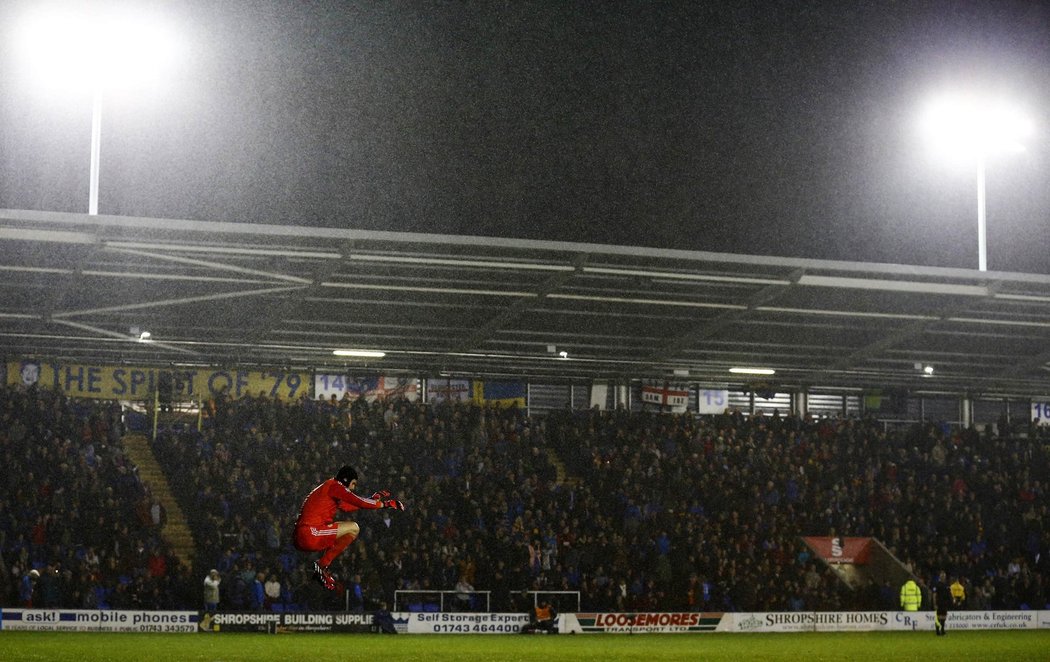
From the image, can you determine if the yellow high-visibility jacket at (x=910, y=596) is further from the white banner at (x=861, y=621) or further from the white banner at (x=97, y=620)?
the white banner at (x=97, y=620)

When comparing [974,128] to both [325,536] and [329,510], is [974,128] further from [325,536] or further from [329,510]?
[325,536]

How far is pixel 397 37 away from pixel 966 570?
2338 centimetres

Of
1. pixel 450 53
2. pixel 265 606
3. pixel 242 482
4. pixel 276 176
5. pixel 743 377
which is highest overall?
pixel 450 53

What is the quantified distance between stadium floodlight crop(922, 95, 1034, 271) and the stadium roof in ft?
8.44

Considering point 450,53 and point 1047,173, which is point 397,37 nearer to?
point 450,53

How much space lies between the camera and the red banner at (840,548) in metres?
37.8

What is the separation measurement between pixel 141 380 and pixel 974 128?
→ 25.2m

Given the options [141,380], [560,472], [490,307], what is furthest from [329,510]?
[141,380]

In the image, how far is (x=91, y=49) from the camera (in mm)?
22656

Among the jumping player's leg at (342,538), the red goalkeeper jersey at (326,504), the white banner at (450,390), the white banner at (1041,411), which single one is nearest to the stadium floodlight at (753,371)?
the white banner at (450,390)

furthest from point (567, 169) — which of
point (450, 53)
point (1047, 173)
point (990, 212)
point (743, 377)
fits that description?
point (743, 377)

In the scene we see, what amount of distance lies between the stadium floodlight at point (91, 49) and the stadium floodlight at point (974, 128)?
1594 centimetres

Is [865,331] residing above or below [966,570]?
above

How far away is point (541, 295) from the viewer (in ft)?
96.4
